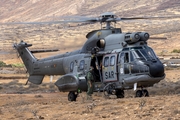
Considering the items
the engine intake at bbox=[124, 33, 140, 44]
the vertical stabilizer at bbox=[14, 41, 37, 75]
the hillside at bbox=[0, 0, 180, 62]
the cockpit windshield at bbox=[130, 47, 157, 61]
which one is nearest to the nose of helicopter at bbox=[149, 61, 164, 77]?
the cockpit windshield at bbox=[130, 47, 157, 61]

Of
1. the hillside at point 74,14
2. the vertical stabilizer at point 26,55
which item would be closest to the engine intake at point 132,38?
the vertical stabilizer at point 26,55

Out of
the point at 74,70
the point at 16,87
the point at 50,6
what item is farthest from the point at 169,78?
the point at 50,6

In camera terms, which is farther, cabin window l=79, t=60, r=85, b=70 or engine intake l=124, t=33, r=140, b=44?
cabin window l=79, t=60, r=85, b=70

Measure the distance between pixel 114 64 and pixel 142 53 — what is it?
128 cm

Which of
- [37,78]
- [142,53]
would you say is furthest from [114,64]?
[37,78]

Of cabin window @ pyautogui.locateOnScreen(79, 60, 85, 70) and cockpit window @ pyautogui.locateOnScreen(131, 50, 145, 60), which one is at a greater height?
cockpit window @ pyautogui.locateOnScreen(131, 50, 145, 60)

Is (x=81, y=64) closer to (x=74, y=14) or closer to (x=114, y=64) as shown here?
(x=114, y=64)

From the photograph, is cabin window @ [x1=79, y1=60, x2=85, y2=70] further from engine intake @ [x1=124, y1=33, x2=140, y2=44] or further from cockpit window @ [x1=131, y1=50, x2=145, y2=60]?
cockpit window @ [x1=131, y1=50, x2=145, y2=60]

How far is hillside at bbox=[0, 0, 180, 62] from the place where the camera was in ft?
284

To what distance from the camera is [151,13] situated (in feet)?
363

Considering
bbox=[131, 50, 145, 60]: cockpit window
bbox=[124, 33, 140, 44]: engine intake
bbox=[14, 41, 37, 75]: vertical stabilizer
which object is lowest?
bbox=[14, 41, 37, 75]: vertical stabilizer

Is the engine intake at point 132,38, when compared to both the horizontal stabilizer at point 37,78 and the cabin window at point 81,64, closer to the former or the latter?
the cabin window at point 81,64

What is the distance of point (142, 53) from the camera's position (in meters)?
16.0

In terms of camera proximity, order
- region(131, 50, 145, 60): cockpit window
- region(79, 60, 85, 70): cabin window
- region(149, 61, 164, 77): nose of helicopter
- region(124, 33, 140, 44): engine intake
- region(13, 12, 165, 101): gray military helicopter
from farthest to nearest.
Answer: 1. region(79, 60, 85, 70): cabin window
2. region(124, 33, 140, 44): engine intake
3. region(131, 50, 145, 60): cockpit window
4. region(13, 12, 165, 101): gray military helicopter
5. region(149, 61, 164, 77): nose of helicopter
